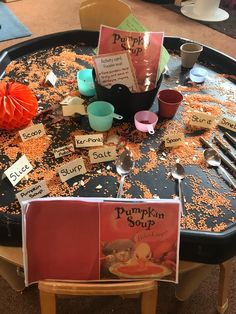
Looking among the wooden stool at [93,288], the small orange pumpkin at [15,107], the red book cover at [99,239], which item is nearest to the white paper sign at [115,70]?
the small orange pumpkin at [15,107]

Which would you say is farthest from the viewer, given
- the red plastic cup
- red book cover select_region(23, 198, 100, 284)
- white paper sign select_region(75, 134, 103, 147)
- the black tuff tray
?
the red plastic cup

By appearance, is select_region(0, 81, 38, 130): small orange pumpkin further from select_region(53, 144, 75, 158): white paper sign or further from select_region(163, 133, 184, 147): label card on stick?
select_region(163, 133, 184, 147): label card on stick

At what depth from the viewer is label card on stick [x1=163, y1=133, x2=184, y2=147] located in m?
1.13

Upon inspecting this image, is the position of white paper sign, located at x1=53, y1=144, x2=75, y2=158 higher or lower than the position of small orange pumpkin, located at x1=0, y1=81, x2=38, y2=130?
lower

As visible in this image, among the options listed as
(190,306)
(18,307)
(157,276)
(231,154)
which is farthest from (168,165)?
(18,307)

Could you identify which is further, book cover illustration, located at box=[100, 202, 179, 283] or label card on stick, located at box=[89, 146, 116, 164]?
label card on stick, located at box=[89, 146, 116, 164]

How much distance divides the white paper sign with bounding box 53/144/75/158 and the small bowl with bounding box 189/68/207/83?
636 millimetres

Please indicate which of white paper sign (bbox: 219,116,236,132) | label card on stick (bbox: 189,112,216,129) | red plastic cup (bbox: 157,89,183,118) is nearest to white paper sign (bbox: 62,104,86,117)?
red plastic cup (bbox: 157,89,183,118)

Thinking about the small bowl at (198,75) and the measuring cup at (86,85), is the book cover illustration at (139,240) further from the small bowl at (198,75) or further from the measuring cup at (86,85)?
the small bowl at (198,75)

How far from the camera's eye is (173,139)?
1.13m

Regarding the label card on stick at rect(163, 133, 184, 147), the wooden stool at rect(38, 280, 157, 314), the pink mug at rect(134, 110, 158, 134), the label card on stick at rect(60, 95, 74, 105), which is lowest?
the wooden stool at rect(38, 280, 157, 314)

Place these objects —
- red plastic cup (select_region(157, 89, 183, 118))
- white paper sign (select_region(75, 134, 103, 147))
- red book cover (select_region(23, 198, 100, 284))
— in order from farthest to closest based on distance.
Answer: red plastic cup (select_region(157, 89, 183, 118))
white paper sign (select_region(75, 134, 103, 147))
red book cover (select_region(23, 198, 100, 284))

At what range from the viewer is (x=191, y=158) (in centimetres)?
110

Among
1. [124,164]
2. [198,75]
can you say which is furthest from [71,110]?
[198,75]
